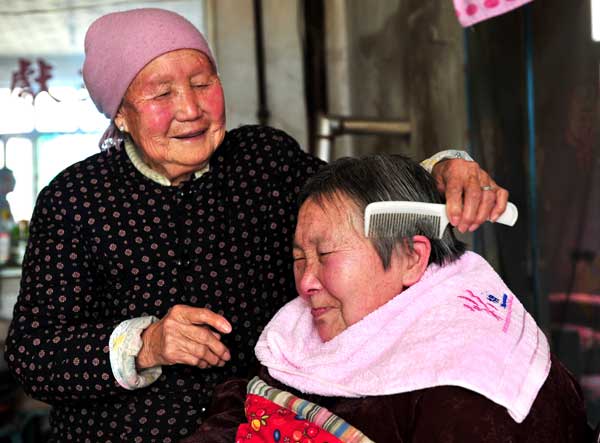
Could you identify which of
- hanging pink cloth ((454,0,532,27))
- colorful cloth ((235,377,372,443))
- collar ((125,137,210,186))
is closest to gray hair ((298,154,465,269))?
colorful cloth ((235,377,372,443))

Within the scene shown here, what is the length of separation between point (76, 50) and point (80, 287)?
3.58 m

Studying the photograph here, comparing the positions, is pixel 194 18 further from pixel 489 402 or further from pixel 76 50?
pixel 489 402

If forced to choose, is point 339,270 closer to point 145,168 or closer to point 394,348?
point 394,348

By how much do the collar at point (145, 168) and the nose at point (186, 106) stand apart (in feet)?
0.58

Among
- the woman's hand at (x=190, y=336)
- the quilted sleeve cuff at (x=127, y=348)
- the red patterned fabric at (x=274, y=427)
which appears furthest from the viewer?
the quilted sleeve cuff at (x=127, y=348)

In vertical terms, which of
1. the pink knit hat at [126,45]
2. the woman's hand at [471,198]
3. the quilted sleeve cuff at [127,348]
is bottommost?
the quilted sleeve cuff at [127,348]

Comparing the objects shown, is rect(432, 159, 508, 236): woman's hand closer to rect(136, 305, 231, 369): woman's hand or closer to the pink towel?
the pink towel

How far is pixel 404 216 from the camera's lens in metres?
1.45

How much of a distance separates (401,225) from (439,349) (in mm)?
251

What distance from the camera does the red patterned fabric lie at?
1392 millimetres

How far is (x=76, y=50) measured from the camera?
5066mm

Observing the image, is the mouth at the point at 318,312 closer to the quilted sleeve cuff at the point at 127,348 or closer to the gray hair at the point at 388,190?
the gray hair at the point at 388,190

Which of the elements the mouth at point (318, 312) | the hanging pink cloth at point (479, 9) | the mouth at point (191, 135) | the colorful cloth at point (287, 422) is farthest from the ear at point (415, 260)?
the hanging pink cloth at point (479, 9)

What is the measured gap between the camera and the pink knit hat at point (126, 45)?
1773 millimetres
